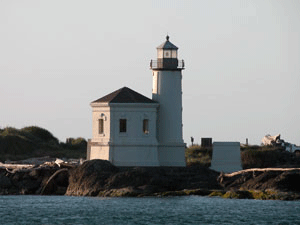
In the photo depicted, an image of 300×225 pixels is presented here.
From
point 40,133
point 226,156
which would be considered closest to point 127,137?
point 226,156

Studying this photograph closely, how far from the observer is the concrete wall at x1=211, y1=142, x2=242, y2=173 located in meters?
63.3

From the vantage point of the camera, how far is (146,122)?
2409 inches

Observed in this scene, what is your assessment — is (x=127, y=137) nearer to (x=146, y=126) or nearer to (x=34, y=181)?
(x=146, y=126)

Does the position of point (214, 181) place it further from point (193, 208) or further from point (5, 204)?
point (5, 204)

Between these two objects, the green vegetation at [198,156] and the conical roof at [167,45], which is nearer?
the conical roof at [167,45]

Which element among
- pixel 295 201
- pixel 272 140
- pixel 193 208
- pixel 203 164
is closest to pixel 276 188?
pixel 295 201

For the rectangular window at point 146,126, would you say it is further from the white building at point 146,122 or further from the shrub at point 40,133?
the shrub at point 40,133

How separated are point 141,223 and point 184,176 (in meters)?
Answer: 13.0

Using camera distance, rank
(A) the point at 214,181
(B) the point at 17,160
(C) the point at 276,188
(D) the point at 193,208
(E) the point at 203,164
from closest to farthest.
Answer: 1. (D) the point at 193,208
2. (C) the point at 276,188
3. (A) the point at 214,181
4. (E) the point at 203,164
5. (B) the point at 17,160

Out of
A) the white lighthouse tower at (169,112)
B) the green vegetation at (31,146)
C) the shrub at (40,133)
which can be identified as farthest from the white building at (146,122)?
the shrub at (40,133)

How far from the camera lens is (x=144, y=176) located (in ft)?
189

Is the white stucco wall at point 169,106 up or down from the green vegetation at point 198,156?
up

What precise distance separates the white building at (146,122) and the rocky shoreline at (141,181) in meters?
1.54

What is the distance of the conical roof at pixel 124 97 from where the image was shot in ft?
199
